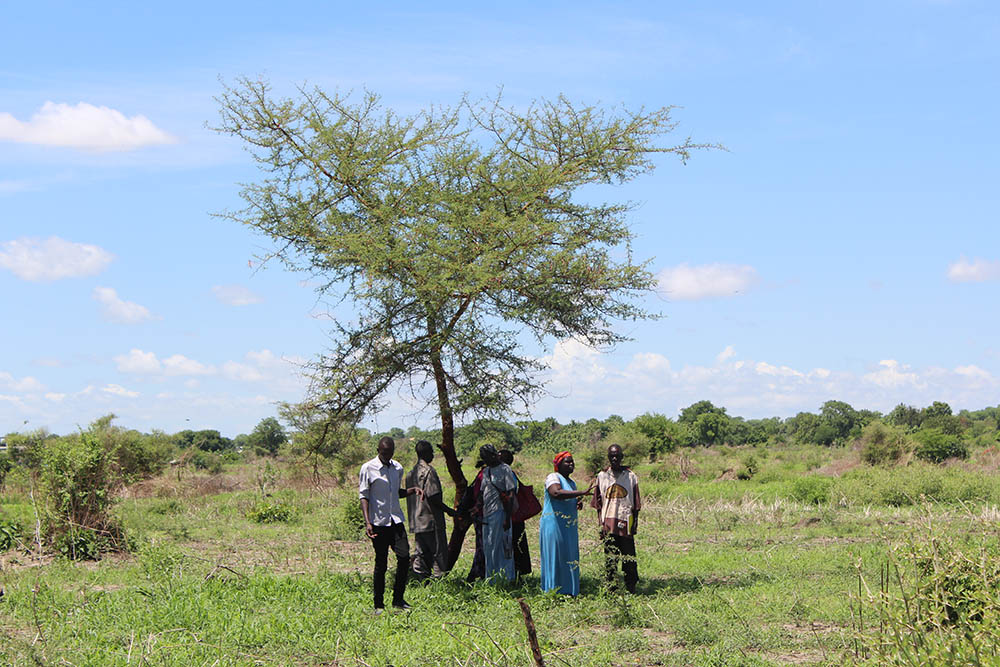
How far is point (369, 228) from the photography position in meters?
11.8

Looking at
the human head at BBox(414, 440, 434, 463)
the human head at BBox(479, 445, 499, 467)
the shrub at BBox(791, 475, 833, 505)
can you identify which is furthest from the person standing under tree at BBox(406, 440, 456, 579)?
the shrub at BBox(791, 475, 833, 505)

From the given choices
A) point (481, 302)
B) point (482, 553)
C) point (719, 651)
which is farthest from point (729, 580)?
point (481, 302)

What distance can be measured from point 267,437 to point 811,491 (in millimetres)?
42072

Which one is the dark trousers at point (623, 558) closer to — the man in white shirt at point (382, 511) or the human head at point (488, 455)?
the human head at point (488, 455)

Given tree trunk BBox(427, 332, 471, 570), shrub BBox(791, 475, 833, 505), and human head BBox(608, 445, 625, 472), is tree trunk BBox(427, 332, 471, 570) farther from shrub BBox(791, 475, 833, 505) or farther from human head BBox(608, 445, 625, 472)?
shrub BBox(791, 475, 833, 505)

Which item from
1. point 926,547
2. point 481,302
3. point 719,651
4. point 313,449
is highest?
point 481,302

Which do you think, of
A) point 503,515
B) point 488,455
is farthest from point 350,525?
point 488,455

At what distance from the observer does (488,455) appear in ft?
32.8

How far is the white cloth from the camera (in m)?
9.05

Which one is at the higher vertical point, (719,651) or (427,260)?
(427,260)

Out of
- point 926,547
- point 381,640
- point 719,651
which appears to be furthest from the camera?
point 381,640

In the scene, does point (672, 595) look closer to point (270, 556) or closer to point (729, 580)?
point (729, 580)

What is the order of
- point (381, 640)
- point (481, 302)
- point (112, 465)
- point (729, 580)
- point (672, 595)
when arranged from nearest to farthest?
point (381, 640) < point (672, 595) < point (729, 580) < point (481, 302) < point (112, 465)

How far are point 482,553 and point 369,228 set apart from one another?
419 centimetres
